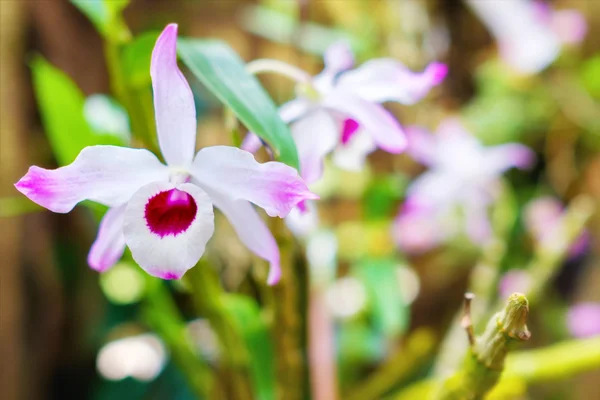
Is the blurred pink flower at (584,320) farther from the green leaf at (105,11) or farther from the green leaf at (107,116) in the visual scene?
the green leaf at (105,11)

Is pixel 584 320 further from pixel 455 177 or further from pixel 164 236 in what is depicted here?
pixel 164 236

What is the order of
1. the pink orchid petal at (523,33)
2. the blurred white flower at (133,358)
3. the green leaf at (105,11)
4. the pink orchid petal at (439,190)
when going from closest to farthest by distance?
the green leaf at (105,11), the pink orchid petal at (439,190), the blurred white flower at (133,358), the pink orchid petal at (523,33)

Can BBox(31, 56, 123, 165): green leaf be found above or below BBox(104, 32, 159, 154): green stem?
above

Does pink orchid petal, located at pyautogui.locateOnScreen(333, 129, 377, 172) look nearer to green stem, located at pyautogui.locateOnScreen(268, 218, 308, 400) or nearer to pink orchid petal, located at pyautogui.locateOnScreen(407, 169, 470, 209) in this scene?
green stem, located at pyautogui.locateOnScreen(268, 218, 308, 400)

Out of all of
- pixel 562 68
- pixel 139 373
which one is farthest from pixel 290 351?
pixel 562 68

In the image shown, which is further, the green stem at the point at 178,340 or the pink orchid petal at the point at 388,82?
the green stem at the point at 178,340

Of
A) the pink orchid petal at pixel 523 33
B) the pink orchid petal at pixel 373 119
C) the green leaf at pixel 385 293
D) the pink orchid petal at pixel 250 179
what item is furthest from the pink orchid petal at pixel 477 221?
the pink orchid petal at pixel 250 179

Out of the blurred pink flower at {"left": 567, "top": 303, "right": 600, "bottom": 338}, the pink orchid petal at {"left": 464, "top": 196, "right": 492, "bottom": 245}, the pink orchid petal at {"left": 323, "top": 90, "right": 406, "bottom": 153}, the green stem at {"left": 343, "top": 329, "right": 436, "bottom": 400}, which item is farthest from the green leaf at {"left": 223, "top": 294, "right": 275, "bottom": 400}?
the blurred pink flower at {"left": 567, "top": 303, "right": 600, "bottom": 338}
